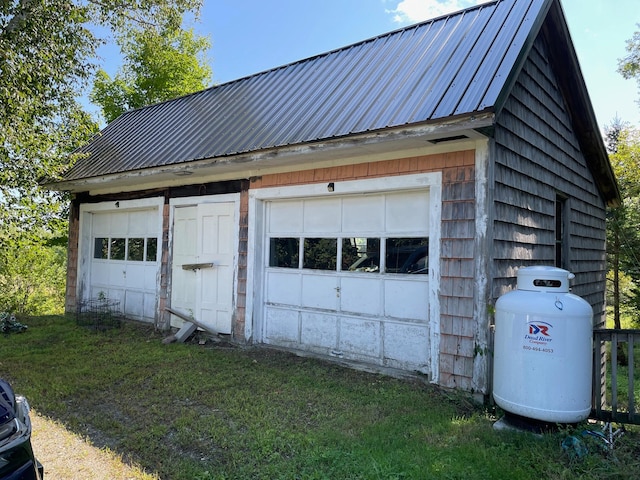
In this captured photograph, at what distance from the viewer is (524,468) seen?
2855 millimetres

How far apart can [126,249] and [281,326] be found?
173 inches

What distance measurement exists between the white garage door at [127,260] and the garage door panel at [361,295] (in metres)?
3.99

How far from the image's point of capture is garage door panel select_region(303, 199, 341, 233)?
564cm

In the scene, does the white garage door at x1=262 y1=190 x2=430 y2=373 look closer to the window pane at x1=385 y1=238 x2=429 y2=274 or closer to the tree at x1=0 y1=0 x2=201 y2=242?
the window pane at x1=385 y1=238 x2=429 y2=274

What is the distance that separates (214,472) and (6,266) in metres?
12.6

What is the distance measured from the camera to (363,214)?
5.37 m

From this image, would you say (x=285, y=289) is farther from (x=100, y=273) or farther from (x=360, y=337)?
(x=100, y=273)

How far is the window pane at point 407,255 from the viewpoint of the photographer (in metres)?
4.86

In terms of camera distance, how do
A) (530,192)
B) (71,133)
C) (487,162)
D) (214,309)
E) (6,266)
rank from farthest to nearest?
(6,266) → (71,133) → (214,309) → (530,192) → (487,162)

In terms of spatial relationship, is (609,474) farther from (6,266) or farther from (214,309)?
(6,266)

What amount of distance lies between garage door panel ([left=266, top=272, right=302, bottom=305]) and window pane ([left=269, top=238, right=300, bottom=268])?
0.49 feet

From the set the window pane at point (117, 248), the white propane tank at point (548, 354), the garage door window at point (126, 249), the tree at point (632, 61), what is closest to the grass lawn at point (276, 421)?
the white propane tank at point (548, 354)

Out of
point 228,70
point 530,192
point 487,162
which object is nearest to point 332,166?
point 487,162

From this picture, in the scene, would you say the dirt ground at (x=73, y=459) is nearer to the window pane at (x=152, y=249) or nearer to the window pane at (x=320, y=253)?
the window pane at (x=320, y=253)
